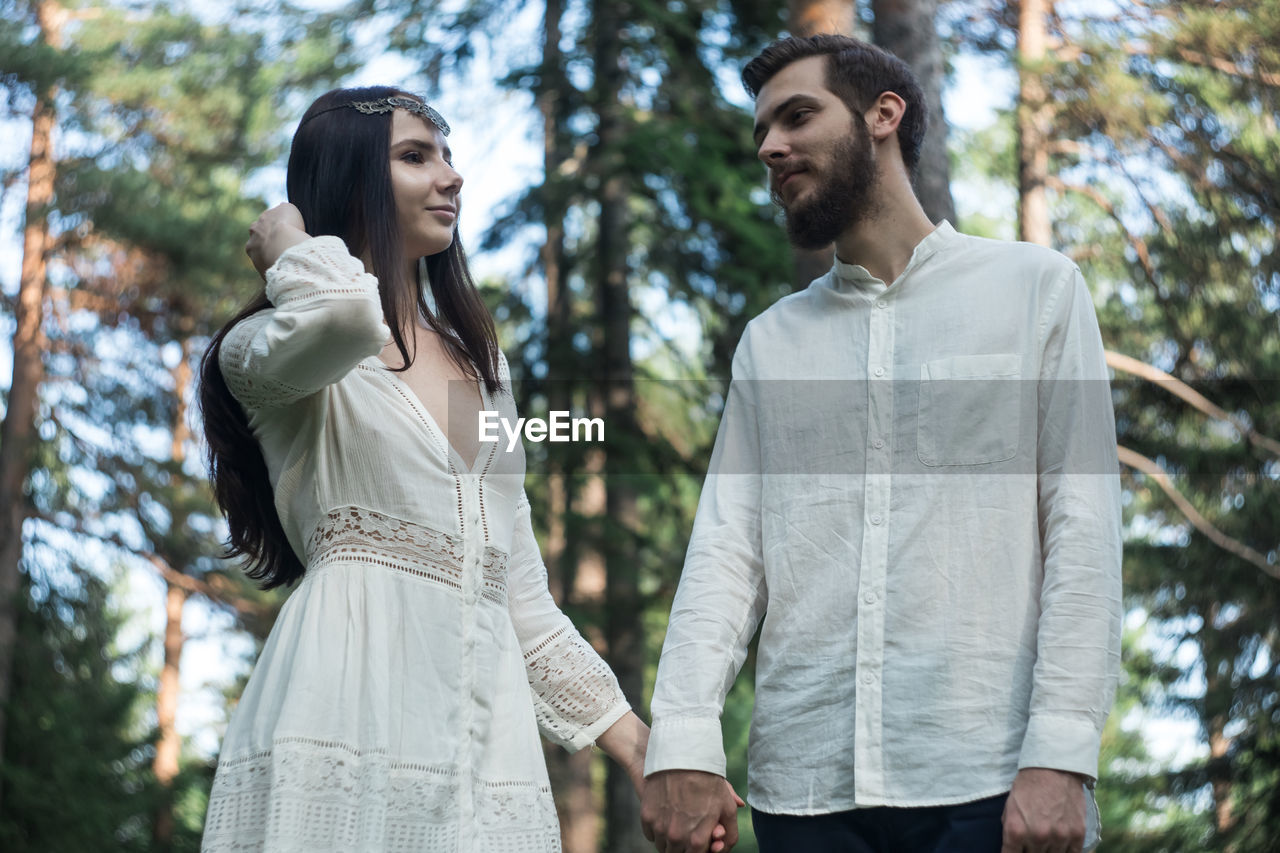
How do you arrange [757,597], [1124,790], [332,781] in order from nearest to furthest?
[332,781], [757,597], [1124,790]

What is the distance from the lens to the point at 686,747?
2777 millimetres

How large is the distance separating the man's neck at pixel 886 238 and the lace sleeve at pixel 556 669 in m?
0.97

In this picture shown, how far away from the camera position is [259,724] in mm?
2654

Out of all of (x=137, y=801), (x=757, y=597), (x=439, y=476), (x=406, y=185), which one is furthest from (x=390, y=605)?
(x=137, y=801)

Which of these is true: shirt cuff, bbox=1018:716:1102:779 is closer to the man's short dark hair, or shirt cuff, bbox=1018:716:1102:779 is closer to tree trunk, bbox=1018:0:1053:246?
the man's short dark hair

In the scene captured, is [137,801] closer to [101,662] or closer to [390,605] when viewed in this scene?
[101,662]

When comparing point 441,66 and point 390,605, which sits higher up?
point 441,66

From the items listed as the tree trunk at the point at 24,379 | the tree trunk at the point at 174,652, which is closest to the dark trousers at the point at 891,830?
the tree trunk at the point at 24,379

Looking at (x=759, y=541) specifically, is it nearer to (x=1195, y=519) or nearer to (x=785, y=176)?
(x=785, y=176)

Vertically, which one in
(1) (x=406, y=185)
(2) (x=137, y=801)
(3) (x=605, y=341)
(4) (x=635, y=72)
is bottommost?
(2) (x=137, y=801)

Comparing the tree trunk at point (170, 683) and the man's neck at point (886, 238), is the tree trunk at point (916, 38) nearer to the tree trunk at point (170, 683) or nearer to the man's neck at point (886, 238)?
the man's neck at point (886, 238)

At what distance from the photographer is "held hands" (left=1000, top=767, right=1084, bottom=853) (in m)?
2.38

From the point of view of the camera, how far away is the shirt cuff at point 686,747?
2.77 metres

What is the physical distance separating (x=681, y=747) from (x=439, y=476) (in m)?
0.77
